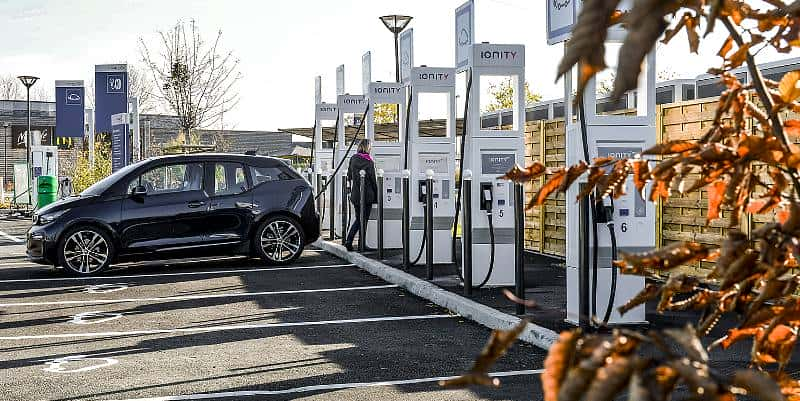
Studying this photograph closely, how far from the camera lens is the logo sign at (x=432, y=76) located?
1489 cm

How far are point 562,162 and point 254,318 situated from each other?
24.3 ft

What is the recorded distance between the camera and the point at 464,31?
14.4 m

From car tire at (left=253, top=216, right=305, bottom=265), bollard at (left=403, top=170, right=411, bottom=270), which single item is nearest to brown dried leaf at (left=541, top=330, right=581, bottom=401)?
Answer: bollard at (left=403, top=170, right=411, bottom=270)

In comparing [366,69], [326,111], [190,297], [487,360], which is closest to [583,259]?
[190,297]

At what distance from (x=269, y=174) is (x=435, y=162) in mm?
2549

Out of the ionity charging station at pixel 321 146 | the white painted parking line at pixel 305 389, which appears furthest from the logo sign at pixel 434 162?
the ionity charging station at pixel 321 146

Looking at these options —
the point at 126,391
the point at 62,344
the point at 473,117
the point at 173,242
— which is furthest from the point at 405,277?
the point at 126,391

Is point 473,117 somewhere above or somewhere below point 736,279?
above

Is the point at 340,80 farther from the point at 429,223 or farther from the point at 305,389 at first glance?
the point at 305,389

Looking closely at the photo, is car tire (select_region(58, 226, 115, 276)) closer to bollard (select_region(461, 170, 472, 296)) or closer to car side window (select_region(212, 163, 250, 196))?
A: car side window (select_region(212, 163, 250, 196))

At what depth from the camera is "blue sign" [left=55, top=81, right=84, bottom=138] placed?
31.4 metres

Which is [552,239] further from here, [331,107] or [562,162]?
[331,107]

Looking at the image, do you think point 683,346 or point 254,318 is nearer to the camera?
point 683,346

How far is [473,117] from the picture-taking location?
12070mm
